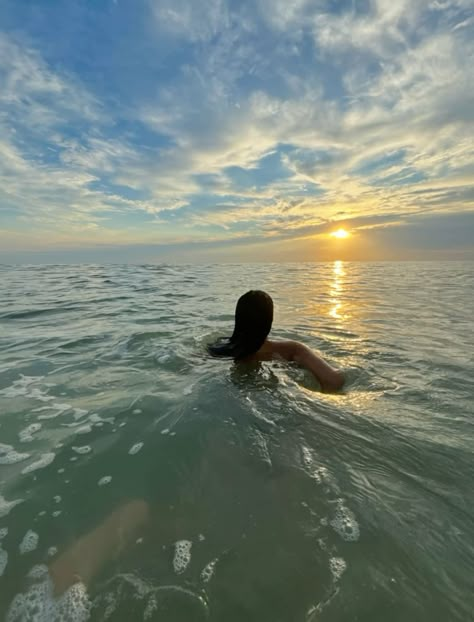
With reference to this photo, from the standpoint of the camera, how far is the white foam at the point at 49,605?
61.9 inches

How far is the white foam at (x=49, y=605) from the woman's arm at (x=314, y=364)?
3167 millimetres

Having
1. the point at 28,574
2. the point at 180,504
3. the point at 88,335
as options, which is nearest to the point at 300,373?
the point at 180,504

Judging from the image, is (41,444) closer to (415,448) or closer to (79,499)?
(79,499)

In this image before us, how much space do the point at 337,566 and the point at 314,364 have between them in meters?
2.82

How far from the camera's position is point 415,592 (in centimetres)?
161

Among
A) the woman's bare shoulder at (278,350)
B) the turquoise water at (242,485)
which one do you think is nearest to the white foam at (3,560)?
the turquoise water at (242,485)

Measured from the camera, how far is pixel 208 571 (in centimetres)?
175

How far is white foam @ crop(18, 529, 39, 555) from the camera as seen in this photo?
192 cm

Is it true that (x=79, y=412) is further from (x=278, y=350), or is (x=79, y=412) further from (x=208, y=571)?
(x=278, y=350)

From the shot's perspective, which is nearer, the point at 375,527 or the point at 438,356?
the point at 375,527

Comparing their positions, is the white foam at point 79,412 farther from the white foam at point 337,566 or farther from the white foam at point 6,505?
the white foam at point 337,566

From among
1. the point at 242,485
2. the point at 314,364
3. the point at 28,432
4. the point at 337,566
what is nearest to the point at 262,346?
the point at 314,364

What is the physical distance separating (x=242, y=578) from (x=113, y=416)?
222 centimetres

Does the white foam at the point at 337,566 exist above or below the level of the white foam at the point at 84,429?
above
